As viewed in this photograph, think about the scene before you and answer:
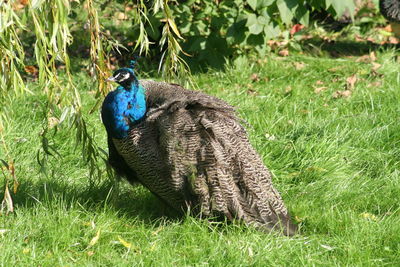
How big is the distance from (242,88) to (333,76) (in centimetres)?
86

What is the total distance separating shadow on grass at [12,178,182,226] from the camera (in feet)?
13.6

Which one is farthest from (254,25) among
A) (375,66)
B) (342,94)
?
(375,66)

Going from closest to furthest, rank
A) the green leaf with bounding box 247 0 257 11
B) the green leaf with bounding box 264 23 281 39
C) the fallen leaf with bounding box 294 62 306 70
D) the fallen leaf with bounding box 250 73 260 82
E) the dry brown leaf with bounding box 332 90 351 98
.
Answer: the green leaf with bounding box 247 0 257 11 → the dry brown leaf with bounding box 332 90 351 98 → the green leaf with bounding box 264 23 281 39 → the fallen leaf with bounding box 250 73 260 82 → the fallen leaf with bounding box 294 62 306 70

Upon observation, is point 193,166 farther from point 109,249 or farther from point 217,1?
point 217,1

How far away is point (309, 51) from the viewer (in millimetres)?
7273

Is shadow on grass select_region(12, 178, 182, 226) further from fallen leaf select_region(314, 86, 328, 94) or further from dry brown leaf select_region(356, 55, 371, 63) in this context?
dry brown leaf select_region(356, 55, 371, 63)

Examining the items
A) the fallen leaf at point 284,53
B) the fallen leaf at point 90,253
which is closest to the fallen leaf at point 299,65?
the fallen leaf at point 284,53

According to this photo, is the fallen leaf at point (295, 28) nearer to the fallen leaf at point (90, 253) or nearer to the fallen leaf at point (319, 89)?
the fallen leaf at point (319, 89)

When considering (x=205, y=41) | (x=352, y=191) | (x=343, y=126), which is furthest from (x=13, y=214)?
(x=205, y=41)

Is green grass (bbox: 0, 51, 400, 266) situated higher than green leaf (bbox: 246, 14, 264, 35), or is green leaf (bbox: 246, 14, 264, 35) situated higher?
green leaf (bbox: 246, 14, 264, 35)

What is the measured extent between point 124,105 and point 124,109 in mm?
22

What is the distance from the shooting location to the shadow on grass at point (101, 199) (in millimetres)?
4156

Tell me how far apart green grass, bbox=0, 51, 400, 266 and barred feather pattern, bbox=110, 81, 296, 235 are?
12 cm

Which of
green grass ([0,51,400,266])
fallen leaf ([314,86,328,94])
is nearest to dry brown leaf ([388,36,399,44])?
green grass ([0,51,400,266])
